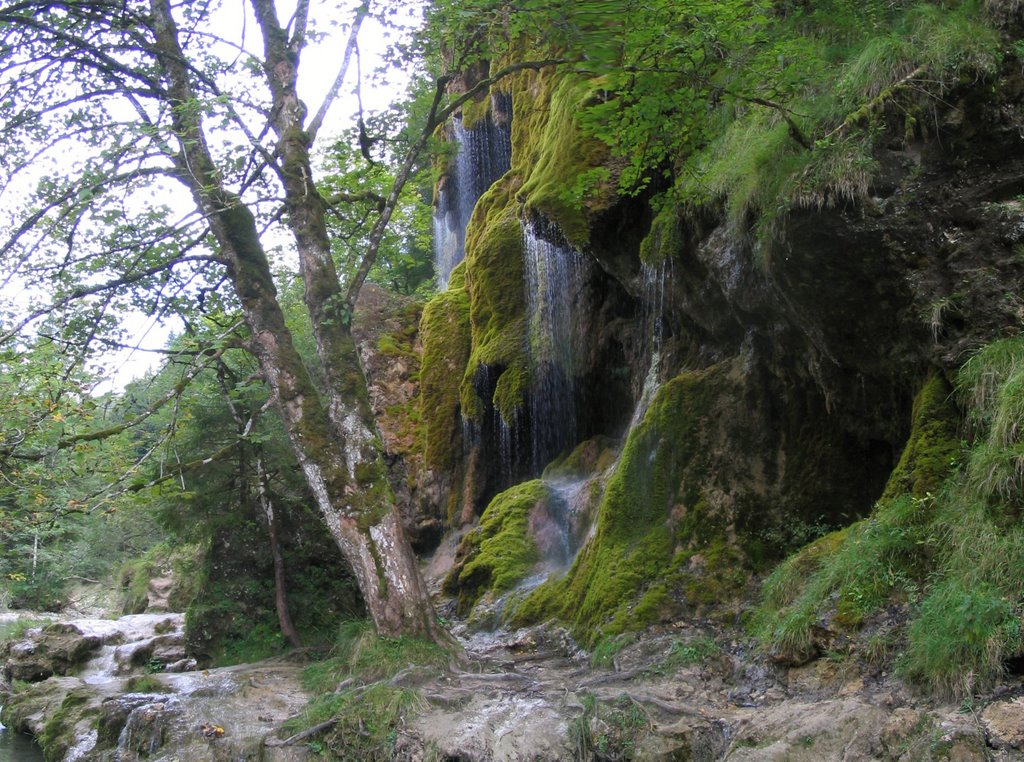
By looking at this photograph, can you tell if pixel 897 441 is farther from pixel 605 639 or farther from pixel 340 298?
pixel 340 298

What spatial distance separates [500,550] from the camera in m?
11.7

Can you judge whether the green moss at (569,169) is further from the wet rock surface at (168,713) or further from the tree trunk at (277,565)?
the wet rock surface at (168,713)

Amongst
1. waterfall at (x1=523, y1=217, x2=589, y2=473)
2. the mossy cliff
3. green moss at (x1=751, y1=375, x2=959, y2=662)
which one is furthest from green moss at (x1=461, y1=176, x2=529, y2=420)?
green moss at (x1=751, y1=375, x2=959, y2=662)

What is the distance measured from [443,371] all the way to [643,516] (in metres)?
9.53

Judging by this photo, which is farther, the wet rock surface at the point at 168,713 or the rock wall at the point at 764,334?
the wet rock surface at the point at 168,713

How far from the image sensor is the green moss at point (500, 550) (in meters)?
11.3

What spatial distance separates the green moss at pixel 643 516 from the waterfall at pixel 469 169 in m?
12.8

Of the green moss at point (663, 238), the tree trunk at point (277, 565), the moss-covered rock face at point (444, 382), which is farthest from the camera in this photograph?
the moss-covered rock face at point (444, 382)

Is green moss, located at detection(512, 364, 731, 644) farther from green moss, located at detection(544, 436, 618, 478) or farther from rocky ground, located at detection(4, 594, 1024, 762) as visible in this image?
green moss, located at detection(544, 436, 618, 478)

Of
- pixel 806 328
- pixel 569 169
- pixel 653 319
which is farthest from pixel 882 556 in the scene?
pixel 569 169

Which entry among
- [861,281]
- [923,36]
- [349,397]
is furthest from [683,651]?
[923,36]

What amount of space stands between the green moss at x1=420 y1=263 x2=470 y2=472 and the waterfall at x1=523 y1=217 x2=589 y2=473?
3.21m

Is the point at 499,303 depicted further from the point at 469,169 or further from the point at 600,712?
the point at 600,712

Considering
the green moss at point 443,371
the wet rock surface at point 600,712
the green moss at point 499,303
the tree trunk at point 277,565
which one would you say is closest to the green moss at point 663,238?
the wet rock surface at point 600,712
